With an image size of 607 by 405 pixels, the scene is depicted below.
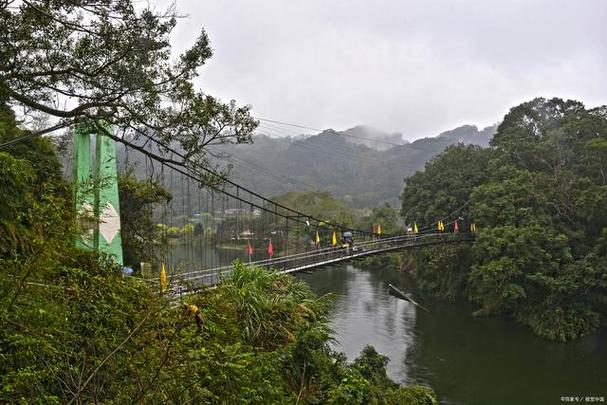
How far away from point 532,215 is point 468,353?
4.45m

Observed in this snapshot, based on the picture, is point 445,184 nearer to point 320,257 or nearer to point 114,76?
point 320,257

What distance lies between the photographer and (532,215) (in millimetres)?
13273

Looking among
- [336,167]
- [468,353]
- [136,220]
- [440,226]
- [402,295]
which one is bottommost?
[468,353]

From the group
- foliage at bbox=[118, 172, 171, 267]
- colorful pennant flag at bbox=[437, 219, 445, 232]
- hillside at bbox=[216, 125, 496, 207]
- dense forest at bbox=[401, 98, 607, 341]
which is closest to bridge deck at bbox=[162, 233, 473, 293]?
colorful pennant flag at bbox=[437, 219, 445, 232]

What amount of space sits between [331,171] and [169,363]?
63.2 metres

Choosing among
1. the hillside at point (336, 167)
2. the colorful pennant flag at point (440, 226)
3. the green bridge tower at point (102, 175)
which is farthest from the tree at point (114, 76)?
the hillside at point (336, 167)

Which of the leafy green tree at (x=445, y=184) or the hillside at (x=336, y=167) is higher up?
the hillside at (x=336, y=167)

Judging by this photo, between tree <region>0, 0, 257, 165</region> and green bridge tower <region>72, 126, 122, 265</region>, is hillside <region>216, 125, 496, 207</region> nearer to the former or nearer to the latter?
green bridge tower <region>72, 126, 122, 265</region>

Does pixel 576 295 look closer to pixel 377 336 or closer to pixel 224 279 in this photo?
pixel 377 336

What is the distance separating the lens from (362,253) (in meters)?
11.1

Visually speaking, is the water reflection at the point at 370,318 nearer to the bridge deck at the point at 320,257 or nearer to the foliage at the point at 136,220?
the bridge deck at the point at 320,257

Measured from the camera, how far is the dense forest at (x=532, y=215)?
12508 millimetres

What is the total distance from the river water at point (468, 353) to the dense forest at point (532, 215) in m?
0.71

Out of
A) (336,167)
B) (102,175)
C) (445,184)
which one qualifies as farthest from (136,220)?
(336,167)
